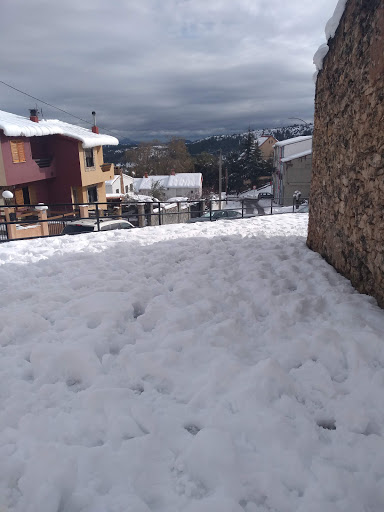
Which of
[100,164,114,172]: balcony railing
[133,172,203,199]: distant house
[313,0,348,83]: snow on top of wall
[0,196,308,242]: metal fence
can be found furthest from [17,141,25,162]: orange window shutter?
[133,172,203,199]: distant house

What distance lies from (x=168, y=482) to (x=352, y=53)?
4960 mm

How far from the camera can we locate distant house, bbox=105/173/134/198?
35.8 metres

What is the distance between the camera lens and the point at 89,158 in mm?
23938

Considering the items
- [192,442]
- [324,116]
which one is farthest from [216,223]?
[192,442]

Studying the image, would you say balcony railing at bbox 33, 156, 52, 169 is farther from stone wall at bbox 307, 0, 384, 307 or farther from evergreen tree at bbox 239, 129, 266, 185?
evergreen tree at bbox 239, 129, 266, 185

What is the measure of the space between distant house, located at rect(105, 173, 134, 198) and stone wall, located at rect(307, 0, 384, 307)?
99.0ft

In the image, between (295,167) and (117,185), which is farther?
(117,185)

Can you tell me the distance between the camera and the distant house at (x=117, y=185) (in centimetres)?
3583

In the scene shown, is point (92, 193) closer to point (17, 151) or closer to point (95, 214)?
point (17, 151)

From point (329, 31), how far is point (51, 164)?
69.0 feet

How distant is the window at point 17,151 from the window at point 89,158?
4680mm

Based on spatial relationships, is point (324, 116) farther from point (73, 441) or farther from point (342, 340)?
point (73, 441)

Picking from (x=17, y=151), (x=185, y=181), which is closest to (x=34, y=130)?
(x=17, y=151)

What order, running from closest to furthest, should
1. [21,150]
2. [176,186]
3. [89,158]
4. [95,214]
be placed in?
[95,214] < [21,150] < [89,158] < [176,186]
